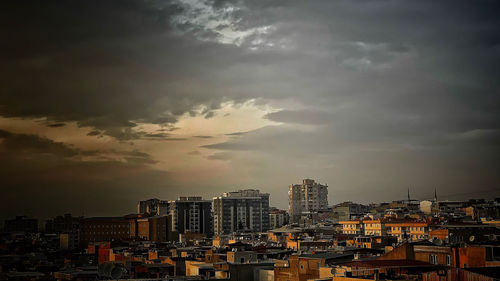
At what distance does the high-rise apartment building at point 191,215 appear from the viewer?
343ft

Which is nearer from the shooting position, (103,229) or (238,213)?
(103,229)

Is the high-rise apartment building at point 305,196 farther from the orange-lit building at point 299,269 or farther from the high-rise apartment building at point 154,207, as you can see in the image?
the orange-lit building at point 299,269

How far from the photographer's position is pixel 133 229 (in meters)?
87.1

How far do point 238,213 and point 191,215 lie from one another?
26.7 ft

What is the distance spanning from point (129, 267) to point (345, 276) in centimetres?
1649

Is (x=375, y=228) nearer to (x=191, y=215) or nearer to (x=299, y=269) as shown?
(x=299, y=269)

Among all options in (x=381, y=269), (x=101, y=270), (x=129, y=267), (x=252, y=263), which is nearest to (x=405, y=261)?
(x=381, y=269)

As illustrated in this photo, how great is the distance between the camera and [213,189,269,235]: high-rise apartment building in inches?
4176

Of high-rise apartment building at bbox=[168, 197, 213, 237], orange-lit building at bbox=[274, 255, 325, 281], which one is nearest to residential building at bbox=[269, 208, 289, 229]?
high-rise apartment building at bbox=[168, 197, 213, 237]

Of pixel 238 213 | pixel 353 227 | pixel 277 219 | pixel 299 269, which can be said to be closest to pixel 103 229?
pixel 238 213

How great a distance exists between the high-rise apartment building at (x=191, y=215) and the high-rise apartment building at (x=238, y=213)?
1.63m

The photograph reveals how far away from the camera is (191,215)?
106312mm

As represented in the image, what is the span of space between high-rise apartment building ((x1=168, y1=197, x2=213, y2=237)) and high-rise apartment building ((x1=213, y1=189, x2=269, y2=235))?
163 cm

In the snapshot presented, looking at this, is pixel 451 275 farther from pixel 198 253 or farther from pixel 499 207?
pixel 499 207
